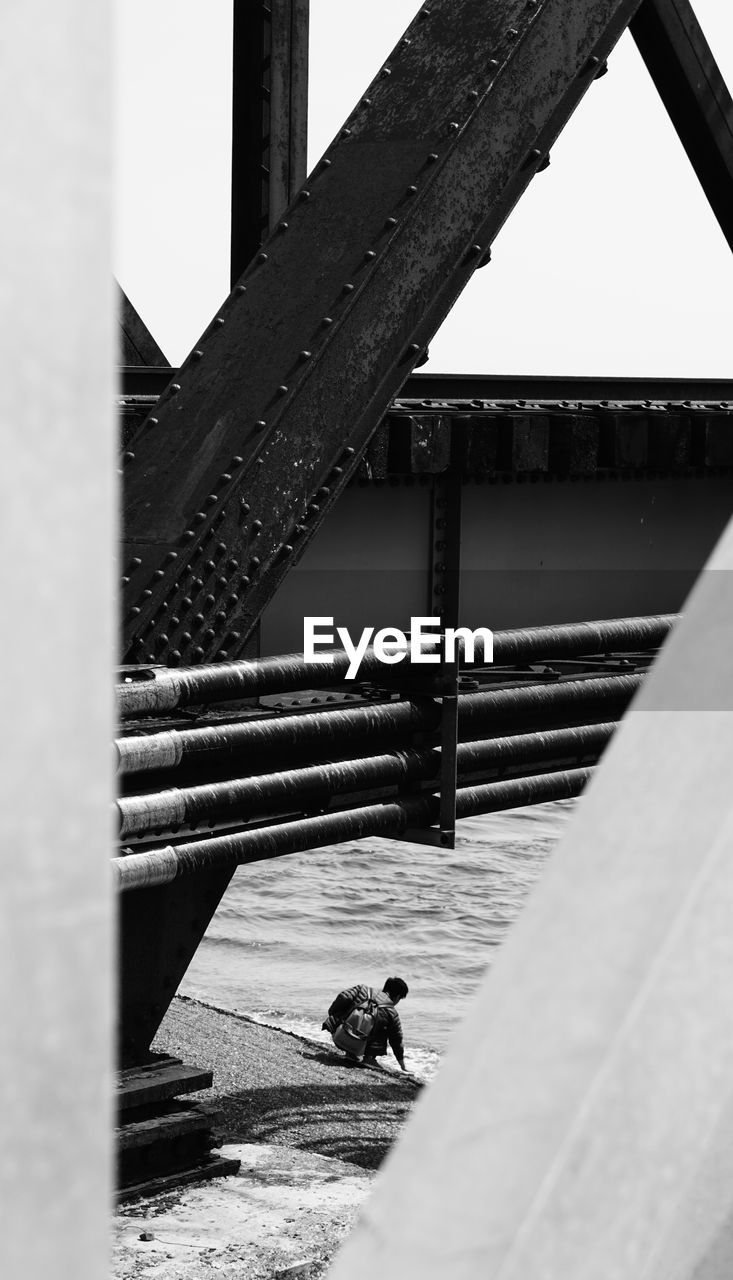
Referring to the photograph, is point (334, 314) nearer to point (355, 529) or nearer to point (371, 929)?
point (355, 529)

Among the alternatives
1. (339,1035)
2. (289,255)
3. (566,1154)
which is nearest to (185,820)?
(289,255)

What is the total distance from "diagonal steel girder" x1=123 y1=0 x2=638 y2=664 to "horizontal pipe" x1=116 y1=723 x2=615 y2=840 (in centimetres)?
Result: 73

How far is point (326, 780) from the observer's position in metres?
5.04

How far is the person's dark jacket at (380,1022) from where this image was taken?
16062 mm

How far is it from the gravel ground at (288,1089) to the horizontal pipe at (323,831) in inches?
230

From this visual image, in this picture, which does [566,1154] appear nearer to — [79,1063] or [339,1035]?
[79,1063]

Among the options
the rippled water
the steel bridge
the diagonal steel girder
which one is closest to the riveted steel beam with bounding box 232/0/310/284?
the steel bridge

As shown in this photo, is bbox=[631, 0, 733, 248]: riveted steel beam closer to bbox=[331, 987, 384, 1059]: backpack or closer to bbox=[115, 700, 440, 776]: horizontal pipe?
bbox=[115, 700, 440, 776]: horizontal pipe

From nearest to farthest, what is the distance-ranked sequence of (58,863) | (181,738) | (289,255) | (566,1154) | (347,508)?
(58,863) → (566,1154) → (181,738) → (289,255) → (347,508)

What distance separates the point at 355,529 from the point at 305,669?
2.42 m

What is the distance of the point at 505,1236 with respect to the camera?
2.80 feet

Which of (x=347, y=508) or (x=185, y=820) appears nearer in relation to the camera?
(x=185, y=820)

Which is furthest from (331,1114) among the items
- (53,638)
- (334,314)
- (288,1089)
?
(53,638)

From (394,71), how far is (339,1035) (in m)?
11.7
